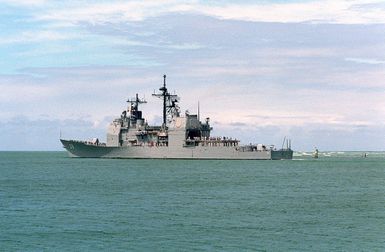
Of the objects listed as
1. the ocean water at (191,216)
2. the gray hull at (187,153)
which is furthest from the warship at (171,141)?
the ocean water at (191,216)

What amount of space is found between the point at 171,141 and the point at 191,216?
68716 mm

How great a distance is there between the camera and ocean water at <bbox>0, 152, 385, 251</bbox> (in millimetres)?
29766

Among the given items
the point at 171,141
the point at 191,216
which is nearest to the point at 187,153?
the point at 171,141

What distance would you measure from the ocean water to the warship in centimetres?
4328

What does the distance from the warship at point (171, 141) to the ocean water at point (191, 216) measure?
43.3 m

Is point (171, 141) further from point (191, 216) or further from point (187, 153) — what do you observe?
point (191, 216)

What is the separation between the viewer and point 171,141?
107 metres

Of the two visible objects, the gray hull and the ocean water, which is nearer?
the ocean water

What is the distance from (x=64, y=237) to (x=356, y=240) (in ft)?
42.6

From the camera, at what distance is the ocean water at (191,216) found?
2977 cm

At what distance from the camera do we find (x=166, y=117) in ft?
374

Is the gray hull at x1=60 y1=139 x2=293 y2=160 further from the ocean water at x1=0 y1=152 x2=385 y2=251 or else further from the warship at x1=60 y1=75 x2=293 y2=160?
the ocean water at x1=0 y1=152 x2=385 y2=251

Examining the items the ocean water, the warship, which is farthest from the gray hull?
the ocean water

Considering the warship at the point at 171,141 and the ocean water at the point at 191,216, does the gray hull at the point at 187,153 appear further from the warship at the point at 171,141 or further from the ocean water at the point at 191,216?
the ocean water at the point at 191,216
